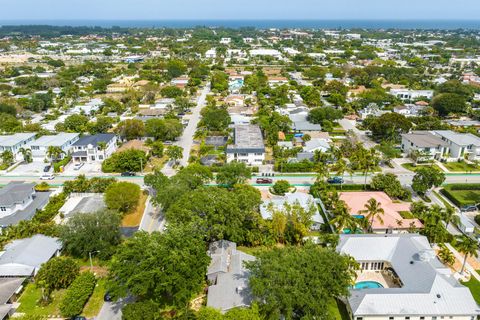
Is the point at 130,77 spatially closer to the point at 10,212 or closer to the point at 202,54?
the point at 202,54

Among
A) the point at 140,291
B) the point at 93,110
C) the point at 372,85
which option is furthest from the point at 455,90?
the point at 140,291

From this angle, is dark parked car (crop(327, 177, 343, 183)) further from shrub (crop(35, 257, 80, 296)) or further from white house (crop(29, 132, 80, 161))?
white house (crop(29, 132, 80, 161))

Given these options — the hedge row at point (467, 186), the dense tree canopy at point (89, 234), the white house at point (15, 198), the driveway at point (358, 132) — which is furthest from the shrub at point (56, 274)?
the driveway at point (358, 132)

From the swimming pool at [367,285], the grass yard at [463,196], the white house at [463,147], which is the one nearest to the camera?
the swimming pool at [367,285]

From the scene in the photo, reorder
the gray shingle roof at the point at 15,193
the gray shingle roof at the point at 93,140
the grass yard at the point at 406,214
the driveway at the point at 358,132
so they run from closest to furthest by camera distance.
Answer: the grass yard at the point at 406,214, the gray shingle roof at the point at 15,193, the gray shingle roof at the point at 93,140, the driveway at the point at 358,132

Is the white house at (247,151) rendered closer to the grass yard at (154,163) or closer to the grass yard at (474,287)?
the grass yard at (154,163)

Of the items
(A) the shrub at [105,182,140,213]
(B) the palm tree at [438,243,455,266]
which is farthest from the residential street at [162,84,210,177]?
(B) the palm tree at [438,243,455,266]
